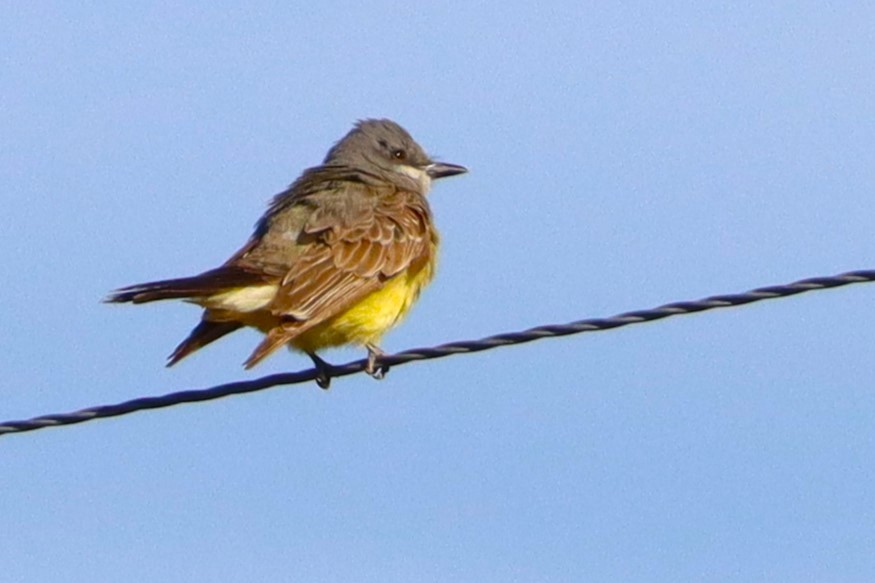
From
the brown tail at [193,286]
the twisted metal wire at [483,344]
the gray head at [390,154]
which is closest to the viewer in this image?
the twisted metal wire at [483,344]

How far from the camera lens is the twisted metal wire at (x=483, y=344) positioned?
5.40m

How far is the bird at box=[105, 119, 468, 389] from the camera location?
7.78m

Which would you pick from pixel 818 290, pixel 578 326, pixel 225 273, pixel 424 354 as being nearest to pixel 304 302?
pixel 225 273

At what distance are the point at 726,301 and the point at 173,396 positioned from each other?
1908 millimetres

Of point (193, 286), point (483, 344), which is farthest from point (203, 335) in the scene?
point (483, 344)

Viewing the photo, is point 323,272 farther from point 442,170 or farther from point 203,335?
point 442,170

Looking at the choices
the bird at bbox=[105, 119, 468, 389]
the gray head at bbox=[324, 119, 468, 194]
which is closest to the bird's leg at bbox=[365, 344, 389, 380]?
the bird at bbox=[105, 119, 468, 389]

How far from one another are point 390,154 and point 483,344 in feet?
16.0

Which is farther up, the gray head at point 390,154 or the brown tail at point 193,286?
the gray head at point 390,154

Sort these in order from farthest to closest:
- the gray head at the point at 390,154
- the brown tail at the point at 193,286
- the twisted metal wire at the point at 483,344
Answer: the gray head at the point at 390,154
the brown tail at the point at 193,286
the twisted metal wire at the point at 483,344

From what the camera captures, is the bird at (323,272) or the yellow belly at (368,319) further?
the yellow belly at (368,319)

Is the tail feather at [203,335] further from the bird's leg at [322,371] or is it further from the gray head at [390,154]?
the gray head at [390,154]

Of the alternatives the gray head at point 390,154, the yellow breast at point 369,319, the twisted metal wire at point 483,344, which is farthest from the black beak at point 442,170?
the twisted metal wire at point 483,344

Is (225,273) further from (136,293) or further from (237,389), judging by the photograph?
(237,389)
